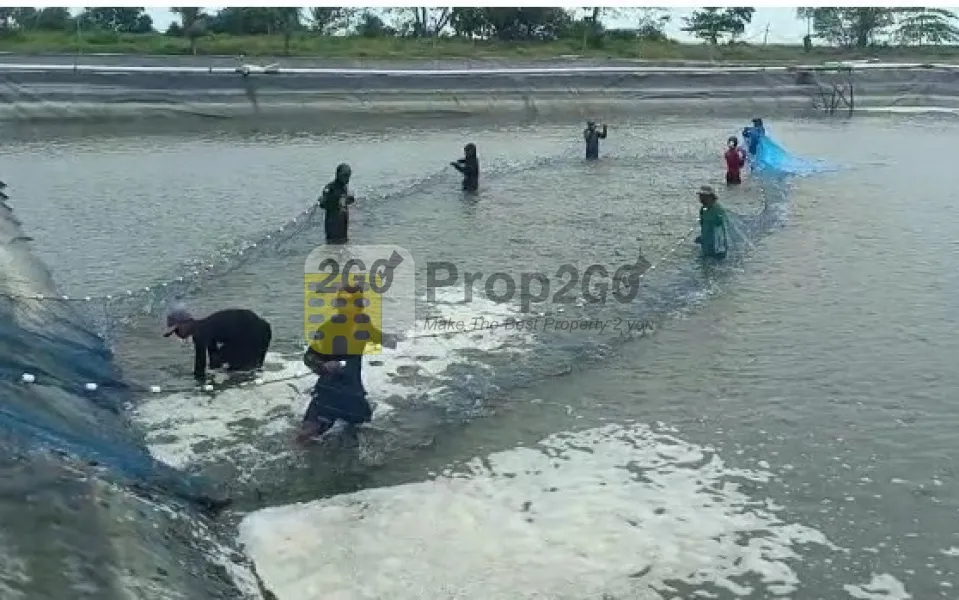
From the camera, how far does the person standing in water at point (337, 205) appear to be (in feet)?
57.2

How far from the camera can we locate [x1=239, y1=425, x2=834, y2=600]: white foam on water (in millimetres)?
8031

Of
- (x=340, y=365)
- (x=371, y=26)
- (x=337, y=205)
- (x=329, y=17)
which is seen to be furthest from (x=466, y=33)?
(x=340, y=365)

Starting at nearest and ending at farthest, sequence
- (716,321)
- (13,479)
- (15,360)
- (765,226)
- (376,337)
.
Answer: (13,479), (376,337), (15,360), (716,321), (765,226)

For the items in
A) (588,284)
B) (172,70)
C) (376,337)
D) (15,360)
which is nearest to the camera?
(376,337)

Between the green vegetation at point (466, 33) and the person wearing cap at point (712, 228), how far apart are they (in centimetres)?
3519

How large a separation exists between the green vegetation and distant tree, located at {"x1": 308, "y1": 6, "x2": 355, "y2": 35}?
6cm

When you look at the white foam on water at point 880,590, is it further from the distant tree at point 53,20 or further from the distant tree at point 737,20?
the distant tree at point 737,20

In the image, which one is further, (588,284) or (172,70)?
(172,70)

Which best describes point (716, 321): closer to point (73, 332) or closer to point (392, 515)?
A: point (392, 515)

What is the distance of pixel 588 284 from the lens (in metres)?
16.1

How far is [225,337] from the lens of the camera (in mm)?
11367

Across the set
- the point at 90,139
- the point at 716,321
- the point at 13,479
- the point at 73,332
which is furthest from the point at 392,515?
the point at 90,139

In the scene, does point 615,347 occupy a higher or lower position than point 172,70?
lower

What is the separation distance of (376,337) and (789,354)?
5823 millimetres
